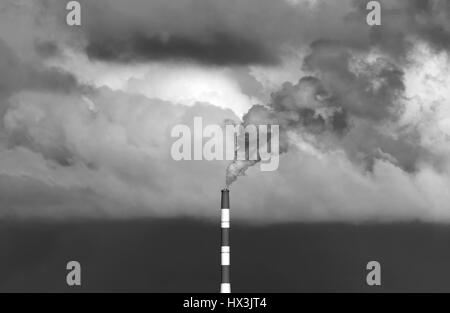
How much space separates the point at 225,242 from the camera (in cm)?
6325

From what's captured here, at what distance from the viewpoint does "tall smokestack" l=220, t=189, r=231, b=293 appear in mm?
63375

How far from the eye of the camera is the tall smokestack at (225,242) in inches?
2495
